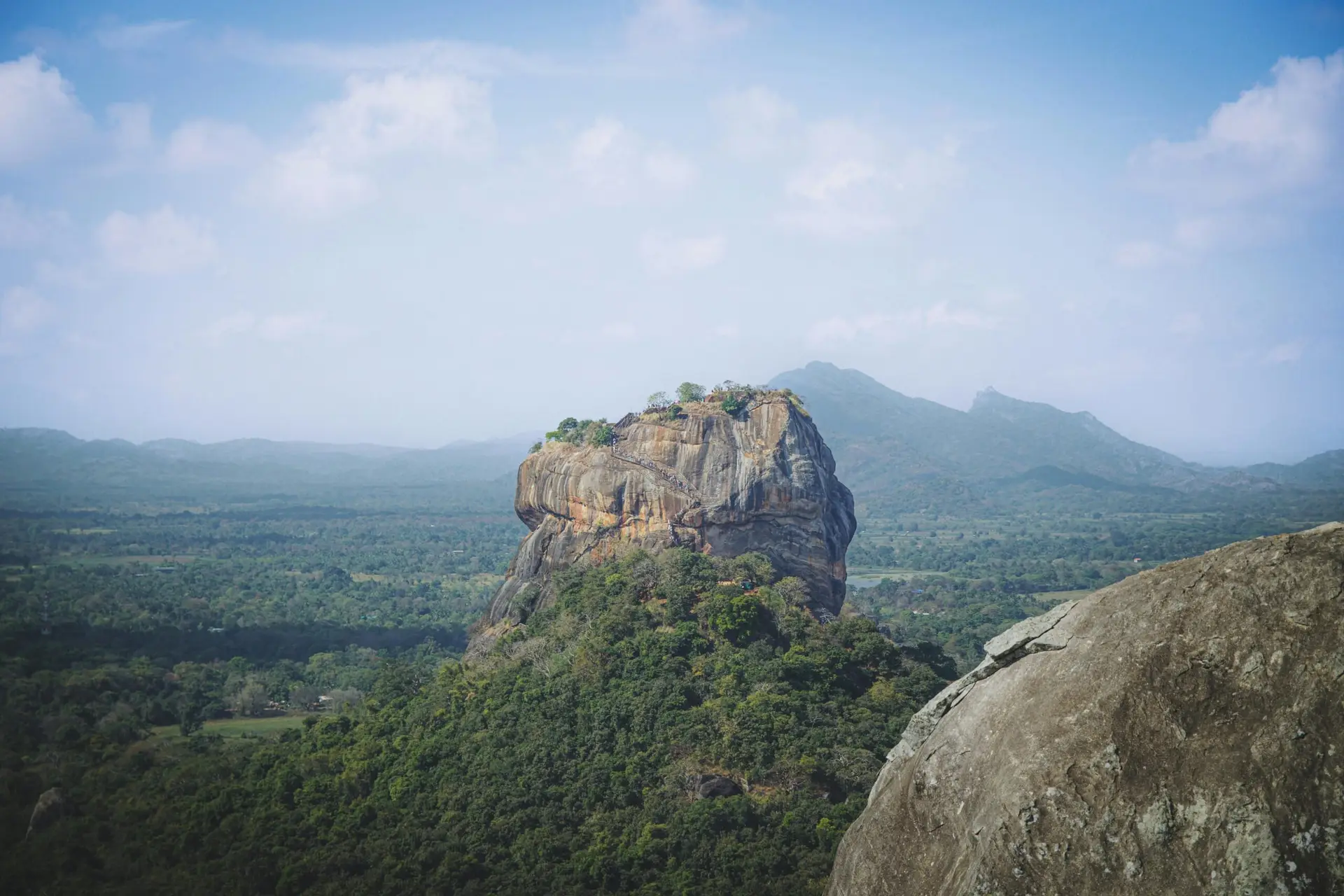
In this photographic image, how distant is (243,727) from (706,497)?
24.4m

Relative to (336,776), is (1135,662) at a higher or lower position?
higher

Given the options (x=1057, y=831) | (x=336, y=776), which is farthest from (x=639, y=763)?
(x=1057, y=831)

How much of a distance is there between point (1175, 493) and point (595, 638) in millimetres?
173515

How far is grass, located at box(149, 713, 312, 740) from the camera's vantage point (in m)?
37.8

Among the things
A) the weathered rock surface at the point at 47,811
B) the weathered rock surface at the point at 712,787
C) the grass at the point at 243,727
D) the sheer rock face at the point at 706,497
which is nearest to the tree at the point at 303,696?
the grass at the point at 243,727

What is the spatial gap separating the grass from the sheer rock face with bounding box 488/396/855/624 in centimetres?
1229

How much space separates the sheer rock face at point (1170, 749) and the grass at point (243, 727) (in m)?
36.3

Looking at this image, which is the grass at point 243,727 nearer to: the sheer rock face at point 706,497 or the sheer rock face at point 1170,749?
the sheer rock face at point 706,497

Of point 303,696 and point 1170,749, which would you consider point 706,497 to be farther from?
point 1170,749

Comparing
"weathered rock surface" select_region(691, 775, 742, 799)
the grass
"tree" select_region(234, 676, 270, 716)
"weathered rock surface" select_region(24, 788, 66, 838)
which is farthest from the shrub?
"tree" select_region(234, 676, 270, 716)

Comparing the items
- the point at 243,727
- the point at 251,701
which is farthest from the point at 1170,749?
the point at 251,701

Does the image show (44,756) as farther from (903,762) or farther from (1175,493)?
(1175,493)

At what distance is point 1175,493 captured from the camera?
170750mm

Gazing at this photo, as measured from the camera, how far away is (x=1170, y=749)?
703 centimetres
